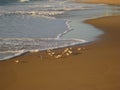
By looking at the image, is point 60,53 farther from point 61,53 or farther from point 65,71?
point 65,71

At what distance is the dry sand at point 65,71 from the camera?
635cm

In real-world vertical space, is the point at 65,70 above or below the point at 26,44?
above

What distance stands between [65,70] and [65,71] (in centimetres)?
10

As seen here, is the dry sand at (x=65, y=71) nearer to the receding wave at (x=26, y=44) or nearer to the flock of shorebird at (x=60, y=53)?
the flock of shorebird at (x=60, y=53)

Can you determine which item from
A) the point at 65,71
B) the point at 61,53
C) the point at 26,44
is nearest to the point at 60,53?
the point at 61,53

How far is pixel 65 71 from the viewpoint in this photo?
735 centimetres

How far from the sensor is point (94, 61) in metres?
8.31

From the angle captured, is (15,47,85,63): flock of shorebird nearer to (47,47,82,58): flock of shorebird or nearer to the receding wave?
(47,47,82,58): flock of shorebird

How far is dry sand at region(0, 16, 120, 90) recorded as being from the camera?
20.8 feet

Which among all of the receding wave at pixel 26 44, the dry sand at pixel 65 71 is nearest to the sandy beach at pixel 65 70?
the dry sand at pixel 65 71

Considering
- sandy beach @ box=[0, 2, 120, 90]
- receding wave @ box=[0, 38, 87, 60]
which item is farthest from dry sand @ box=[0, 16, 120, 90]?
receding wave @ box=[0, 38, 87, 60]

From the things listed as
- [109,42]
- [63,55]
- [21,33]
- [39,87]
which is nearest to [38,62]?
[63,55]

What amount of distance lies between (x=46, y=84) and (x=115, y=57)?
2.92 metres

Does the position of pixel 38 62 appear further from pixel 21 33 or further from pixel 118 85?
pixel 21 33
